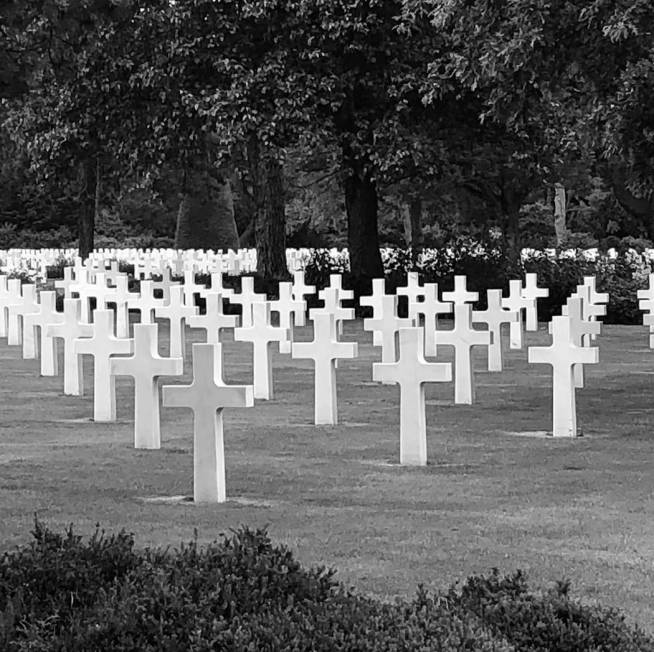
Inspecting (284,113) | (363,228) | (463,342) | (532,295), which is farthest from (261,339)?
(363,228)

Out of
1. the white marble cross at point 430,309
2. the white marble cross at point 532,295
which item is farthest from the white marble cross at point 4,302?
A: the white marble cross at point 532,295

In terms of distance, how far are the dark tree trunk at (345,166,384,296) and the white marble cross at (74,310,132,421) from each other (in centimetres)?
1782

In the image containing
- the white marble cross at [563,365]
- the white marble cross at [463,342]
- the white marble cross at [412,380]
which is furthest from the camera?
the white marble cross at [463,342]

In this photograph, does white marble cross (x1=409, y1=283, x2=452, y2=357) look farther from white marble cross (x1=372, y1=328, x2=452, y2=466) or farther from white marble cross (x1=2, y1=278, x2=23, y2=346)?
white marble cross (x1=372, y1=328, x2=452, y2=466)

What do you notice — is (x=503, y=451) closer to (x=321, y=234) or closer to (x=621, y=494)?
(x=621, y=494)

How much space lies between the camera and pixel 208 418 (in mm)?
9281

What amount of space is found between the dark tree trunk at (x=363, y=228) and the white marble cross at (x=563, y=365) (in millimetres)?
18552

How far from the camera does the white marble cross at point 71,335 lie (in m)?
15.3

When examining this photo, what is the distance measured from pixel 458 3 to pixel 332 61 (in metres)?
13.3

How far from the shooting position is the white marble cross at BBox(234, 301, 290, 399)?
14.8 m

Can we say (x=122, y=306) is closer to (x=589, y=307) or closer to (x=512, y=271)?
(x=589, y=307)

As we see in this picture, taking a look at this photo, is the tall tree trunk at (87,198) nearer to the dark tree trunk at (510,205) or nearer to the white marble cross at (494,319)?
the dark tree trunk at (510,205)

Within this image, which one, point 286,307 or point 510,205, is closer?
point 286,307

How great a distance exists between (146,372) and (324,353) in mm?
2193
